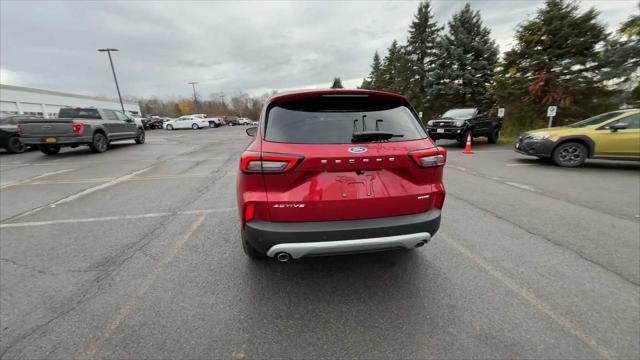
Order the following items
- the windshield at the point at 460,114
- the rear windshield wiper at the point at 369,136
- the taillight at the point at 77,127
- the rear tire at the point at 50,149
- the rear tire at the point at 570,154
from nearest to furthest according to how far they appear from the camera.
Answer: the rear windshield wiper at the point at 369,136, the rear tire at the point at 570,154, the taillight at the point at 77,127, the rear tire at the point at 50,149, the windshield at the point at 460,114

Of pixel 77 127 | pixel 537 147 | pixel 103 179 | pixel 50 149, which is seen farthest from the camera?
pixel 50 149

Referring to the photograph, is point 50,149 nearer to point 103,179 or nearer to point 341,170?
point 103,179

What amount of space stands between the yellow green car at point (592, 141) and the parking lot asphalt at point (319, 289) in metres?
3.32

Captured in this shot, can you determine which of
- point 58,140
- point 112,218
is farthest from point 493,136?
point 58,140

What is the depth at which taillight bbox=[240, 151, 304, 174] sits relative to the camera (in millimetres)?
2016

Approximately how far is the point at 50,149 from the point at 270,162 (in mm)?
14541

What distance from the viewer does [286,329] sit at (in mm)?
2045

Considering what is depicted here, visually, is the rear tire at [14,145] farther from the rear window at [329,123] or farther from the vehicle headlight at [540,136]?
the vehicle headlight at [540,136]

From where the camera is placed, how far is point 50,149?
37.5 feet

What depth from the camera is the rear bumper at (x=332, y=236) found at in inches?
80.4

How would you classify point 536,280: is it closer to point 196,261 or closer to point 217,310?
point 217,310

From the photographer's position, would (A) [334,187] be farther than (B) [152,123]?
No

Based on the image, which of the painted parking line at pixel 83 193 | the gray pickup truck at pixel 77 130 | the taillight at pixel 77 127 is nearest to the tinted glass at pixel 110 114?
the gray pickup truck at pixel 77 130

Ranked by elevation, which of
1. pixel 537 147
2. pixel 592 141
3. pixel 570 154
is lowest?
pixel 570 154
